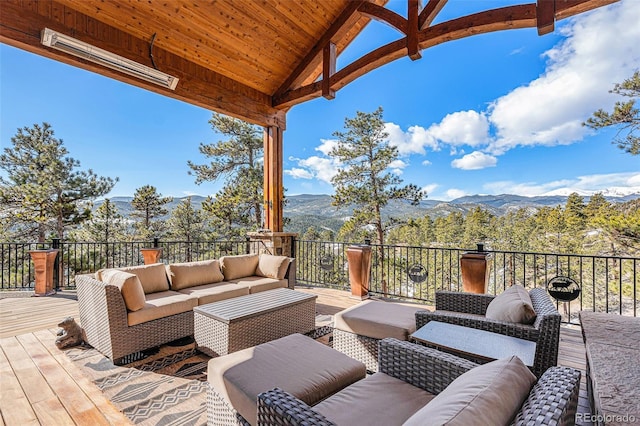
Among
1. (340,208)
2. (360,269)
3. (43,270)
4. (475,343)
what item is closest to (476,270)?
(360,269)

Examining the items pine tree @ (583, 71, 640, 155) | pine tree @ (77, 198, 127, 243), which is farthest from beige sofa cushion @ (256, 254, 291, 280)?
pine tree @ (77, 198, 127, 243)

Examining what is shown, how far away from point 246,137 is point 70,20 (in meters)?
7.45

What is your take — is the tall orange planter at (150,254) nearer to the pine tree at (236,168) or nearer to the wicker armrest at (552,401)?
the pine tree at (236,168)

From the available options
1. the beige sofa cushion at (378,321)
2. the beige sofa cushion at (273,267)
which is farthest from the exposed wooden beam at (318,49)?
the beige sofa cushion at (378,321)

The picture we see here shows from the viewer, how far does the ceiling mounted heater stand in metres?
3.02

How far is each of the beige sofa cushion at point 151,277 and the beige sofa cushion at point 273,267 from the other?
128 centimetres

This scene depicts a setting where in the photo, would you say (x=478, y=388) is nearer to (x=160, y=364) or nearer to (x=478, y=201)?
(x=160, y=364)

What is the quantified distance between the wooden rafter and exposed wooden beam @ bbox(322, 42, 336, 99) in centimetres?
8

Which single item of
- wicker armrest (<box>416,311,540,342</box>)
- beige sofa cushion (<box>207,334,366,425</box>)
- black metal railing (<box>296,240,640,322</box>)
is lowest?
black metal railing (<box>296,240,640,322</box>)

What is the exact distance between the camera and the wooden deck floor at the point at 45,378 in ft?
5.93

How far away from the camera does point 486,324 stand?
78.6 inches

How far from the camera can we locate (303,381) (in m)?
1.49

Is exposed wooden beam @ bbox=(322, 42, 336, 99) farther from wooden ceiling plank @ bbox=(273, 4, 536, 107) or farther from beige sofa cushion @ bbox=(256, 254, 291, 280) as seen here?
beige sofa cushion @ bbox=(256, 254, 291, 280)

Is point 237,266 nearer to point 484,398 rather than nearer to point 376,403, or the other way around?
point 376,403
